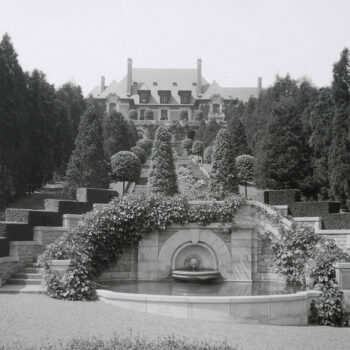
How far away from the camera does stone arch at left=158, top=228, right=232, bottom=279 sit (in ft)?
55.6

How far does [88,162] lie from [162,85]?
6757 cm

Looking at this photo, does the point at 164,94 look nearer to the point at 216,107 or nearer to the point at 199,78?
the point at 199,78

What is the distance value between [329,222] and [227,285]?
4.71 m

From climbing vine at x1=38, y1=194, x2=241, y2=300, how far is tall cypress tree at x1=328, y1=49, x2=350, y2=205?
1372 cm

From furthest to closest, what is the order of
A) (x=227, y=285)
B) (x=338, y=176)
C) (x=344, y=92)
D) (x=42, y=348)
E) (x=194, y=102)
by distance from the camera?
(x=194, y=102) < (x=344, y=92) < (x=338, y=176) < (x=227, y=285) < (x=42, y=348)

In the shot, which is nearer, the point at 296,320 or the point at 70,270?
the point at 296,320

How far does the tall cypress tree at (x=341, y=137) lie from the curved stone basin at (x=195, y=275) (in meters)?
14.3

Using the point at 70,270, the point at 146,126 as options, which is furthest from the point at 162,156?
the point at 146,126

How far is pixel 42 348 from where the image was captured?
28.5 feet

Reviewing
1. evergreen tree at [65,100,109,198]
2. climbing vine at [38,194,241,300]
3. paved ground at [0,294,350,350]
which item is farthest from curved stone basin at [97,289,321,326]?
evergreen tree at [65,100,109,198]

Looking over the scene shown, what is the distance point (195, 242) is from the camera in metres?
17.0

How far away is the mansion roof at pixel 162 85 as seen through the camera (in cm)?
8956

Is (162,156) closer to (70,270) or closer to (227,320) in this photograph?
(70,270)

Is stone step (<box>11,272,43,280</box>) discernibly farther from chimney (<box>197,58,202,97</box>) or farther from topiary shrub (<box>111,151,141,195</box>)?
chimney (<box>197,58,202,97</box>)
